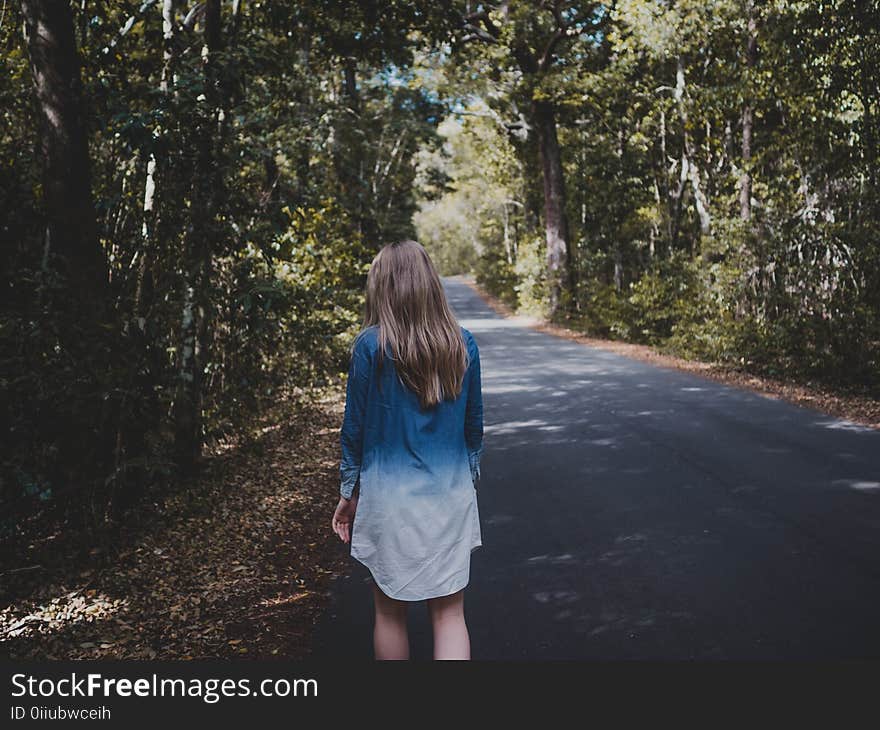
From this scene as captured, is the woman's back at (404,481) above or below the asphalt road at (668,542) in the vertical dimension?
above

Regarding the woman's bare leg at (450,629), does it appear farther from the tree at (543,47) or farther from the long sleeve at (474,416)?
the tree at (543,47)

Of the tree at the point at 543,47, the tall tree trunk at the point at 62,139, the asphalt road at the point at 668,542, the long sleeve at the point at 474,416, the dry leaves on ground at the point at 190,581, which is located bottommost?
Answer: the asphalt road at the point at 668,542

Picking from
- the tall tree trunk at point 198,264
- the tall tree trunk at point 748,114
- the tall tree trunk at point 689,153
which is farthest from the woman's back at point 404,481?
the tall tree trunk at point 689,153

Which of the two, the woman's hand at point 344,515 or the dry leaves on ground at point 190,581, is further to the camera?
the dry leaves on ground at point 190,581

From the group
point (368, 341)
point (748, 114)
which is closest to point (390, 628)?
point (368, 341)

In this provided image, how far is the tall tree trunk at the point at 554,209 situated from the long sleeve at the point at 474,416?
23.8 meters

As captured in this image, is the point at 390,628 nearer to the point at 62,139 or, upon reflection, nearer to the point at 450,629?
the point at 450,629

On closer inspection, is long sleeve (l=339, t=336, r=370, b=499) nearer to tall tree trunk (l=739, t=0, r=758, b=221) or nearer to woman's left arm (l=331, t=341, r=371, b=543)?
woman's left arm (l=331, t=341, r=371, b=543)

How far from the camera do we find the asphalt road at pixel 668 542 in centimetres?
391

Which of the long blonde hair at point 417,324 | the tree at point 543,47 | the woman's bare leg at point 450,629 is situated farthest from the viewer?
the tree at point 543,47

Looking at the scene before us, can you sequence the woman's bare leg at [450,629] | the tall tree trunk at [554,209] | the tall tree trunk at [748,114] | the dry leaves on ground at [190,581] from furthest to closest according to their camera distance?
the tall tree trunk at [554,209] → the tall tree trunk at [748,114] → the dry leaves on ground at [190,581] → the woman's bare leg at [450,629]

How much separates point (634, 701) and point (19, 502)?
12.0ft

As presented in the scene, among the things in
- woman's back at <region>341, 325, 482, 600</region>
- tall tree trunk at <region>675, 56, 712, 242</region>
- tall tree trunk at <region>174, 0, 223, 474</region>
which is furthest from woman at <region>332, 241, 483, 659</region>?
tall tree trunk at <region>675, 56, 712, 242</region>

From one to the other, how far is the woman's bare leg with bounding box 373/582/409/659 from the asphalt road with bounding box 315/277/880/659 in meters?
0.70
